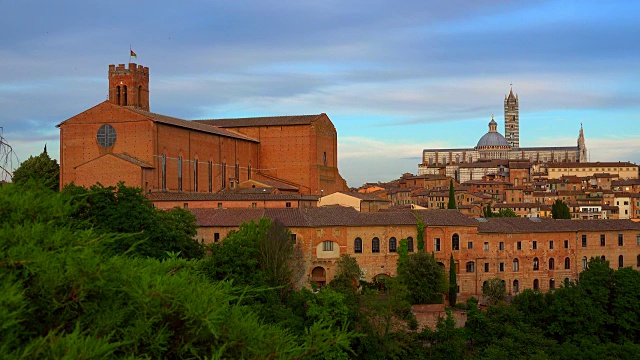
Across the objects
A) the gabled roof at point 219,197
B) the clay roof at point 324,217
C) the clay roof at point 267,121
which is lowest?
the clay roof at point 324,217

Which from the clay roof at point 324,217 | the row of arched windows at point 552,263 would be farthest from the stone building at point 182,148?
the row of arched windows at point 552,263

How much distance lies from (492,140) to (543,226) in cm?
12272

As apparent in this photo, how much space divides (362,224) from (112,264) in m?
28.9

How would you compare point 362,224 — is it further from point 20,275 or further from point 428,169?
point 428,169

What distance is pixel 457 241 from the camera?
123 ft

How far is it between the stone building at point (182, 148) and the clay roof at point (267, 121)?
0.07 meters

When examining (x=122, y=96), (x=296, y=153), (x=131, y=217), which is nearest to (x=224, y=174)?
(x=296, y=153)

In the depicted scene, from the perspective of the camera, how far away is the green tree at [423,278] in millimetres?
33312

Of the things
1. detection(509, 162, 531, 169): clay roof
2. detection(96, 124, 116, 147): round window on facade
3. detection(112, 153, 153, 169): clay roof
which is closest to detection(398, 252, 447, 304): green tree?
detection(112, 153, 153, 169): clay roof

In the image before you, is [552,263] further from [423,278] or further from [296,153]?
[296,153]

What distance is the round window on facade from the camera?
153 feet

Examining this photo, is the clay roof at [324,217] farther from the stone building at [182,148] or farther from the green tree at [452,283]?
the stone building at [182,148]

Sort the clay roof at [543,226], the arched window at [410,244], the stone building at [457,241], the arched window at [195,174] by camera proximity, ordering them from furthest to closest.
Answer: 1. the arched window at [195,174]
2. the clay roof at [543,226]
3. the arched window at [410,244]
4. the stone building at [457,241]

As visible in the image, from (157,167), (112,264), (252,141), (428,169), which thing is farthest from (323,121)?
(428,169)
